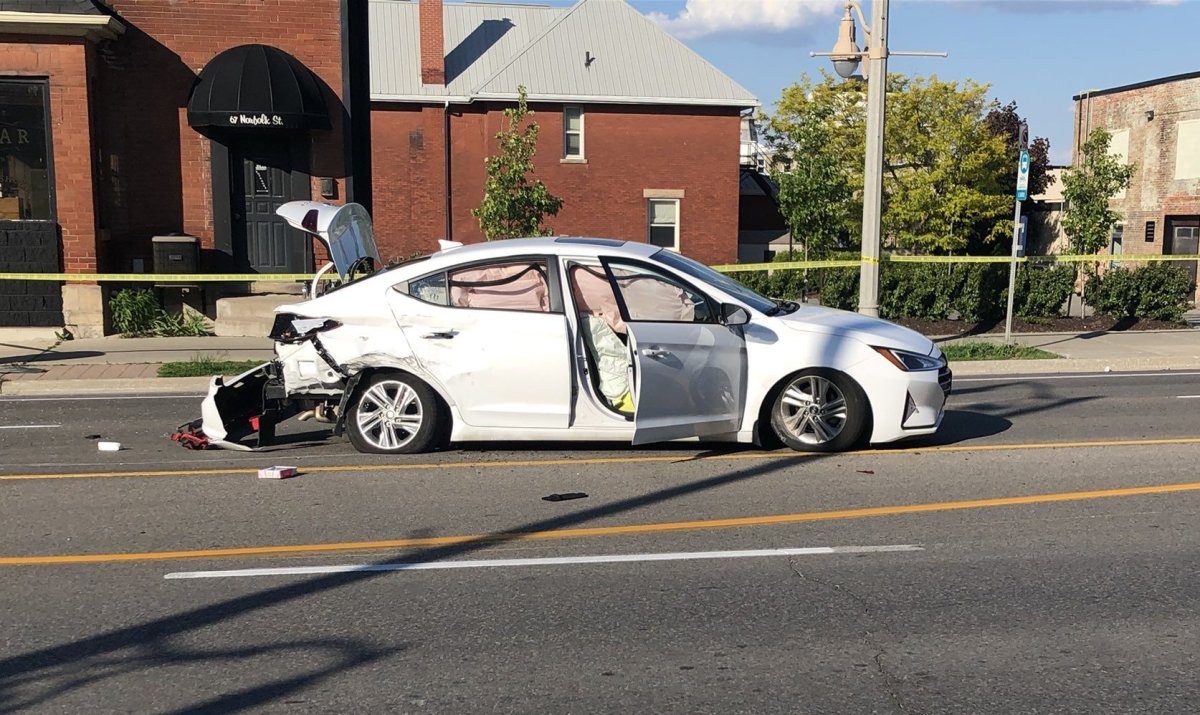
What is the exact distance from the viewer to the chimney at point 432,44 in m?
34.3


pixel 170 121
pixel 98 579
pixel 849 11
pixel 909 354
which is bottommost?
pixel 98 579

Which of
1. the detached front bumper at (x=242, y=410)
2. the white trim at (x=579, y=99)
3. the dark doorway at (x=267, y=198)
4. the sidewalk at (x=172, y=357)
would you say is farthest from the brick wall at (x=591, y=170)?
the detached front bumper at (x=242, y=410)

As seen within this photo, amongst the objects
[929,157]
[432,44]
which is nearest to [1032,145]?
[929,157]

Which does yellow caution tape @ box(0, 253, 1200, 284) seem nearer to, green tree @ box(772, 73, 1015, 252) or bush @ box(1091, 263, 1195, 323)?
bush @ box(1091, 263, 1195, 323)

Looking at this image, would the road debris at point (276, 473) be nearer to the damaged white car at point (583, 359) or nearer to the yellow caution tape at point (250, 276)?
the damaged white car at point (583, 359)

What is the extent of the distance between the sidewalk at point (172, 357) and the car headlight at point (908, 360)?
6252mm

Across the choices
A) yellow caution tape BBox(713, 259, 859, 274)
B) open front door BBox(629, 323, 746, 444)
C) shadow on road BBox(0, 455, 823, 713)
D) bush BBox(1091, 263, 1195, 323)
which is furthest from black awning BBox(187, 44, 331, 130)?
bush BBox(1091, 263, 1195, 323)

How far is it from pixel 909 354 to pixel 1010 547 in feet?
8.47

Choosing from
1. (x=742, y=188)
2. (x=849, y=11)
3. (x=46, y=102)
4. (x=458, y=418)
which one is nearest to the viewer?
(x=458, y=418)

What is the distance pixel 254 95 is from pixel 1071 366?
13026mm

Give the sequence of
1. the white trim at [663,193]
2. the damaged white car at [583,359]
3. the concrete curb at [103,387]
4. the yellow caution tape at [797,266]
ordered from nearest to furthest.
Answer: the damaged white car at [583,359]
the concrete curb at [103,387]
the yellow caution tape at [797,266]
the white trim at [663,193]

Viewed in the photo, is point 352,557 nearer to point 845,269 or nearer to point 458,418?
point 458,418

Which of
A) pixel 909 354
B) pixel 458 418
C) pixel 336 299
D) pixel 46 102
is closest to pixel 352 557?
pixel 458 418

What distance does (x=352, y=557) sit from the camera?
6.07 metres
